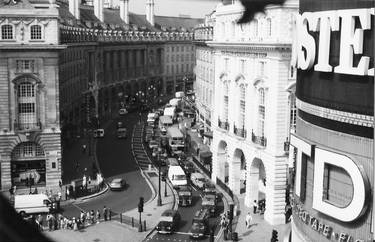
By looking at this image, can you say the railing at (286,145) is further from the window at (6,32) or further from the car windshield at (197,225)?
the window at (6,32)

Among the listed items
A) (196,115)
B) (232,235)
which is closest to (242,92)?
(232,235)

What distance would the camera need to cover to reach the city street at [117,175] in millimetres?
51181

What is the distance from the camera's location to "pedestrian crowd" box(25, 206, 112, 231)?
44.9 m

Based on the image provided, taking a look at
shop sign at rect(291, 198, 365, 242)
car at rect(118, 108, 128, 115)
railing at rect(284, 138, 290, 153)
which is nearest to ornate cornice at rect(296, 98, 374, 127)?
shop sign at rect(291, 198, 365, 242)

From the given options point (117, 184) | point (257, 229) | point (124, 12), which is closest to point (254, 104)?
point (257, 229)

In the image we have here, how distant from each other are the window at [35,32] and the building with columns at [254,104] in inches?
634

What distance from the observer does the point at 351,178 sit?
75.2ft

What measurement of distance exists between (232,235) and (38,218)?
14590 millimetres

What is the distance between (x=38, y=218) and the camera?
4559 cm

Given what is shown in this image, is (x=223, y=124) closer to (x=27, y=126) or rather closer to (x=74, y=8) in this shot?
(x=27, y=126)

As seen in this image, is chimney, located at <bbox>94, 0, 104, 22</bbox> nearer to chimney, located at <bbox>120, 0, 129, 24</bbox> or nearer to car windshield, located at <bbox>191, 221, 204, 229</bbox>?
chimney, located at <bbox>120, 0, 129, 24</bbox>

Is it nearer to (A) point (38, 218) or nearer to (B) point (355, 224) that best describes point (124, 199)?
(A) point (38, 218)

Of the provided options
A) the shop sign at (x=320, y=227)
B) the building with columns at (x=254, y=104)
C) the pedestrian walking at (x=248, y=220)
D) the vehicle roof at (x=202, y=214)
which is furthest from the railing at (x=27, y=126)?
the shop sign at (x=320, y=227)

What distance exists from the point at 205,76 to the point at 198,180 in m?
35.6
